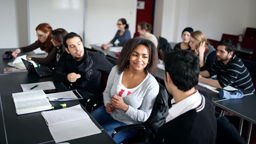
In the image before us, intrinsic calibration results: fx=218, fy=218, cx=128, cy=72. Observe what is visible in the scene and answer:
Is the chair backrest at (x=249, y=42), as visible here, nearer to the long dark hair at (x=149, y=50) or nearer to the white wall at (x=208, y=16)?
the white wall at (x=208, y=16)

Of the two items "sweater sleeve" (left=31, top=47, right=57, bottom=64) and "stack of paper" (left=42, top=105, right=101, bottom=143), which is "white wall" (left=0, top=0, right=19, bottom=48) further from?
"stack of paper" (left=42, top=105, right=101, bottom=143)

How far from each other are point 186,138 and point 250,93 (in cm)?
176

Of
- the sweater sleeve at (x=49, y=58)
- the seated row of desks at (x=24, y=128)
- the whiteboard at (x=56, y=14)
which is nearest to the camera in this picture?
the seated row of desks at (x=24, y=128)

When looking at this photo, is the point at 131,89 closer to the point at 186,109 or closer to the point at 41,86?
the point at 186,109

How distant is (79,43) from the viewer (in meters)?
2.34

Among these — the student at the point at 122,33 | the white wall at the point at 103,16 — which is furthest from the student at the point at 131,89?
the white wall at the point at 103,16

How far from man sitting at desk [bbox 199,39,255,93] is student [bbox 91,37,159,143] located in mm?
905

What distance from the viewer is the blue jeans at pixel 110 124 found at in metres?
1.74

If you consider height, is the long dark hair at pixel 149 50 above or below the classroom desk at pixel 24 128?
above

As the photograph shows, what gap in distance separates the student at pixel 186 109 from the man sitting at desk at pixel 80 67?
132 centimetres

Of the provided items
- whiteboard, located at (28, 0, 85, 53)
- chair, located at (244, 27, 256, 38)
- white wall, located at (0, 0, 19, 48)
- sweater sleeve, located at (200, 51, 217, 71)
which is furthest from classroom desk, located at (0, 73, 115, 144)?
chair, located at (244, 27, 256, 38)

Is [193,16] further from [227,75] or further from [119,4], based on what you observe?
[227,75]

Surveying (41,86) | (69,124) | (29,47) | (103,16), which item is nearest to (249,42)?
(103,16)

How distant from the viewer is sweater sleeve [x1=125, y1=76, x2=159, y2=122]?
174 cm
